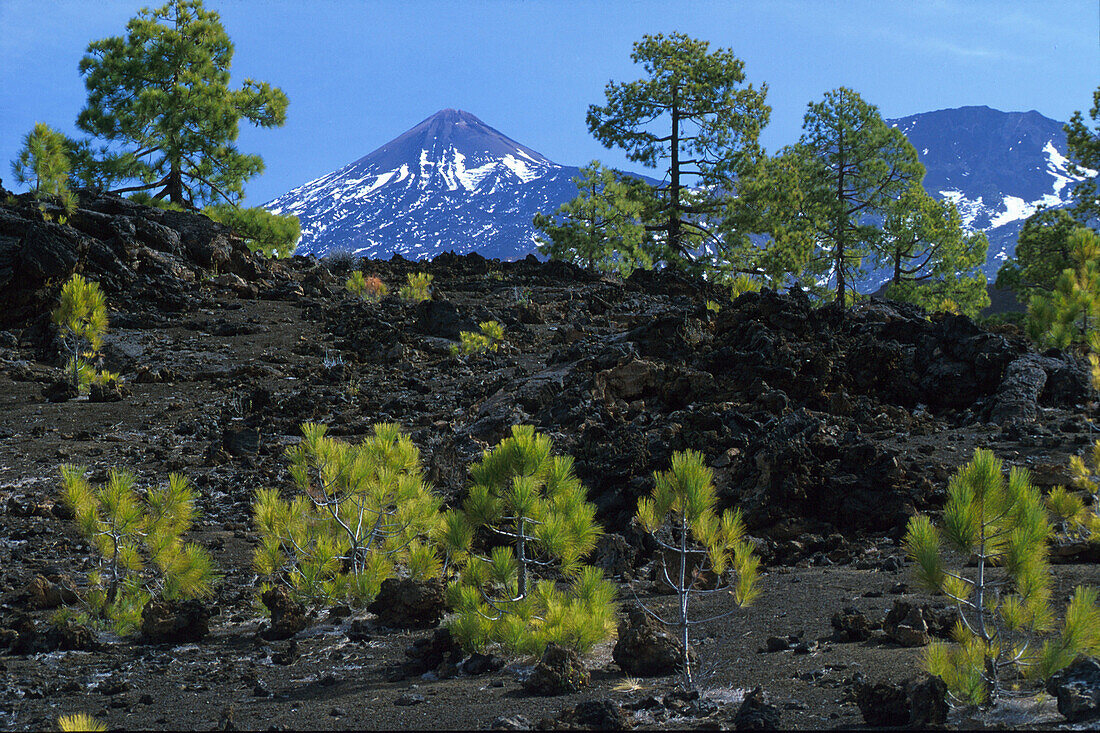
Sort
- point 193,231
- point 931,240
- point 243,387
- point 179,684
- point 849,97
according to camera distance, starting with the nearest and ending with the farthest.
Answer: point 179,684 < point 243,387 < point 193,231 < point 849,97 < point 931,240

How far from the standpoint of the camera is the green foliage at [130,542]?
4.92 metres

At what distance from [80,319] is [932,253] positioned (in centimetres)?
2304

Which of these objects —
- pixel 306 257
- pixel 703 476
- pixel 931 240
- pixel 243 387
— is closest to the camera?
pixel 703 476

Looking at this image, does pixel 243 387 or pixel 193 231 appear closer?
pixel 243 387

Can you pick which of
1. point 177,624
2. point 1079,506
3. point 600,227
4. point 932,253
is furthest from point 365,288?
point 932,253

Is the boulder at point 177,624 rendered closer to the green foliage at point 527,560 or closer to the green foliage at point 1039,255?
the green foliage at point 527,560

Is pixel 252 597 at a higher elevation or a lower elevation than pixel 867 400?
lower

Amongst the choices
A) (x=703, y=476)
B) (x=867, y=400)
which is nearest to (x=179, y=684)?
(x=703, y=476)

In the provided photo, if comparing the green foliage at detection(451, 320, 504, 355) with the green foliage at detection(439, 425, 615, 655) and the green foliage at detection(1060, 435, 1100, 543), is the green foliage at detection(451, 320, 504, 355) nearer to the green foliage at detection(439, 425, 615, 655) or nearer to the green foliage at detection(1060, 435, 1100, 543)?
the green foliage at detection(439, 425, 615, 655)


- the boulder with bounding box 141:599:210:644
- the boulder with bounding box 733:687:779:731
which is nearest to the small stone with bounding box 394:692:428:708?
the boulder with bounding box 733:687:779:731

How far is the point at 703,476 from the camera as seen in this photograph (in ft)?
12.3

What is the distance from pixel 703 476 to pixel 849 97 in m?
21.8

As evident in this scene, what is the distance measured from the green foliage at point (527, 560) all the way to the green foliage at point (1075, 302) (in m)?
5.86

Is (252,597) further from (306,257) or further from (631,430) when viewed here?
(306,257)
